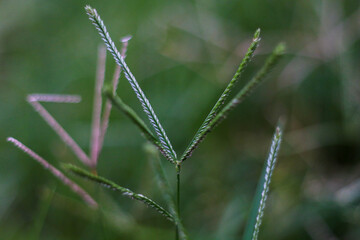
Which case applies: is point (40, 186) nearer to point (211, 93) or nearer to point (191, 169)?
point (191, 169)

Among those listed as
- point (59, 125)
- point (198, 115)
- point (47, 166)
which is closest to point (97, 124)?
point (47, 166)

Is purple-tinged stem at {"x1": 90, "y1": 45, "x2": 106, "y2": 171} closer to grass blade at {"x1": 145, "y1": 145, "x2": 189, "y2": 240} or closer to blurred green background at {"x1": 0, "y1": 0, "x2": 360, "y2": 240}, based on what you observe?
blurred green background at {"x1": 0, "y1": 0, "x2": 360, "y2": 240}

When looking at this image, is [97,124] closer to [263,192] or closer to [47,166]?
[47,166]

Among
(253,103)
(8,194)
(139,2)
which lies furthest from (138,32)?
(8,194)

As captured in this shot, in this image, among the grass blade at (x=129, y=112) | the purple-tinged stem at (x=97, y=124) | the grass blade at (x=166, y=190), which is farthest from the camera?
the purple-tinged stem at (x=97, y=124)

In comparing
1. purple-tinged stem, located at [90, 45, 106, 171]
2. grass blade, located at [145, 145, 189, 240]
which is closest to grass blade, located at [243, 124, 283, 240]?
grass blade, located at [145, 145, 189, 240]

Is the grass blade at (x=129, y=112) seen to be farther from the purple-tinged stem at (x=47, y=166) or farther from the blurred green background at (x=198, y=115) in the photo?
the blurred green background at (x=198, y=115)

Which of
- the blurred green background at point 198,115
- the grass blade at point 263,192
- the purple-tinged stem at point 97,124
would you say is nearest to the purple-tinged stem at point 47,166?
the purple-tinged stem at point 97,124
